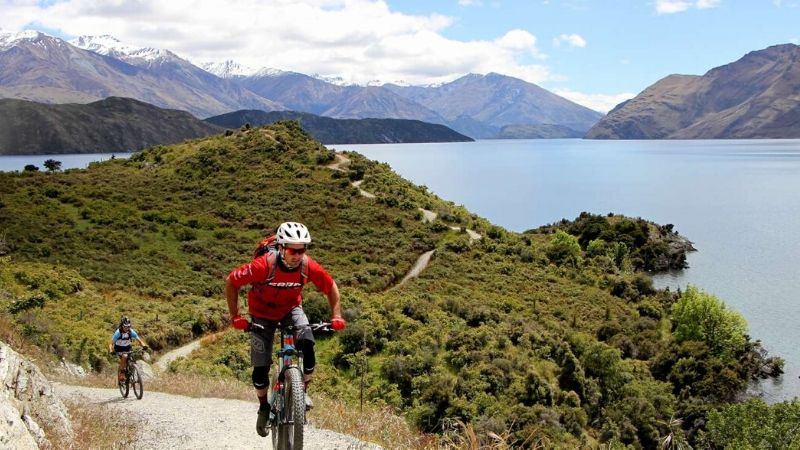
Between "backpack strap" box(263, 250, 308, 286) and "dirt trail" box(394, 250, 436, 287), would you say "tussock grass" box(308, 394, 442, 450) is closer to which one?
"backpack strap" box(263, 250, 308, 286)

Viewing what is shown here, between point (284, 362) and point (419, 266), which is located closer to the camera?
point (284, 362)

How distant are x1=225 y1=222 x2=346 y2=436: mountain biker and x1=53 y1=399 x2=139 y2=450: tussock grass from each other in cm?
312

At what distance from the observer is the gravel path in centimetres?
1037

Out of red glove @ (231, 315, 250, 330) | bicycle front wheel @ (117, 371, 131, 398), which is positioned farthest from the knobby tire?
bicycle front wheel @ (117, 371, 131, 398)

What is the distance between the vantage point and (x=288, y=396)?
7.82 m

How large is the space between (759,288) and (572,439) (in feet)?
216

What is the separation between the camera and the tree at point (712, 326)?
53.8 m

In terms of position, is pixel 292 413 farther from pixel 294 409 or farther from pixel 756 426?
pixel 756 426

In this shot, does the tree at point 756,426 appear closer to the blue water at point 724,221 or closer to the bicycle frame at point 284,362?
the blue water at point 724,221

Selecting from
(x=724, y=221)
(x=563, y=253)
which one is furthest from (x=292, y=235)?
(x=724, y=221)

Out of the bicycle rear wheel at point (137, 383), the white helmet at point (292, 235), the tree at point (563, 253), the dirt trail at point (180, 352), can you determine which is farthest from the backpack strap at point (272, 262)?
the tree at point (563, 253)

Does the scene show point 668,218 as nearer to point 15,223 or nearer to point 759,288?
point 759,288

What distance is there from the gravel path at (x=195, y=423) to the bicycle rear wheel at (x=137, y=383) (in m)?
0.18

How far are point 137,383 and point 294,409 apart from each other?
1060 centimetres
